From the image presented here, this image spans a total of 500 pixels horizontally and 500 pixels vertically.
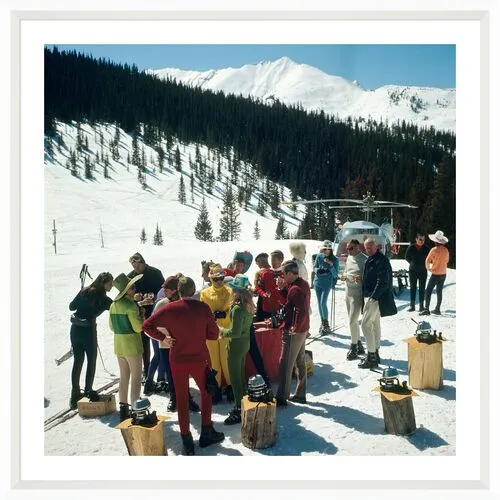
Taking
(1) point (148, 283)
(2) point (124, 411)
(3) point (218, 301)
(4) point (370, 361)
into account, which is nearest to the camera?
(2) point (124, 411)

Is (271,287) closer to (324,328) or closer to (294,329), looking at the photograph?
(294,329)

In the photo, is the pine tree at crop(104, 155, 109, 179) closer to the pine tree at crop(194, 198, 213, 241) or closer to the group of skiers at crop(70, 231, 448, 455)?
the pine tree at crop(194, 198, 213, 241)

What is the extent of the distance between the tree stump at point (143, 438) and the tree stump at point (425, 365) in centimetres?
258

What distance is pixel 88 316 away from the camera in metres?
4.49

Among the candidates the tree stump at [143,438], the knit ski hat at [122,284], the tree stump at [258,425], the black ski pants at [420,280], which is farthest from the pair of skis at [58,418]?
the black ski pants at [420,280]

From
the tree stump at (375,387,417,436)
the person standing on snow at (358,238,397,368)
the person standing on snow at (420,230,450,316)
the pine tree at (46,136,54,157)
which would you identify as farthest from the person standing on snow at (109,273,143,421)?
the pine tree at (46,136,54,157)

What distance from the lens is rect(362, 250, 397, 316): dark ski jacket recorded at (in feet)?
16.7

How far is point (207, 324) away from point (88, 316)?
142 cm

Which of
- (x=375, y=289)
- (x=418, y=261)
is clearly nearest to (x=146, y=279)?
(x=375, y=289)

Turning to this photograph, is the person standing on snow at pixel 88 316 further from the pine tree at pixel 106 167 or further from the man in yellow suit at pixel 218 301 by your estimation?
the pine tree at pixel 106 167

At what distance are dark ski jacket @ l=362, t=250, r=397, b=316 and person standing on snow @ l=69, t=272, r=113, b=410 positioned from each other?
278 cm

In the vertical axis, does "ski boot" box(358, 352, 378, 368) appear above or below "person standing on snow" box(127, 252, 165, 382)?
below
